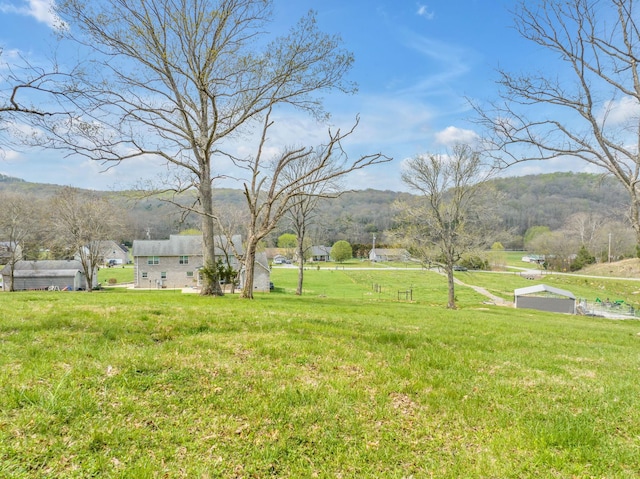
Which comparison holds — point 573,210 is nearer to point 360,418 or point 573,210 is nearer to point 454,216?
point 454,216

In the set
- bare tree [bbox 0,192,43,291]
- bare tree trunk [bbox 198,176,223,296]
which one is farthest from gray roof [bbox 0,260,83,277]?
bare tree trunk [bbox 198,176,223,296]

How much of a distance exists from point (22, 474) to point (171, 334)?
331 cm

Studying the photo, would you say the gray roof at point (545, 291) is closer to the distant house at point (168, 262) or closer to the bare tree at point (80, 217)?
the distant house at point (168, 262)

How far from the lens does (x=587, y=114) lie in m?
10.1

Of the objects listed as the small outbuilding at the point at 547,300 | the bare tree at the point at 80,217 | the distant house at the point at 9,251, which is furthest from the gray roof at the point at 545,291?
the distant house at the point at 9,251

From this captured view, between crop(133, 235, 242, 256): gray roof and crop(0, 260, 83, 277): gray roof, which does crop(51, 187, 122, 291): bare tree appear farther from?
crop(0, 260, 83, 277): gray roof

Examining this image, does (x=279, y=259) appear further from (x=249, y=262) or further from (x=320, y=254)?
(x=249, y=262)

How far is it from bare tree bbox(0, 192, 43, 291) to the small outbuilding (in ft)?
138

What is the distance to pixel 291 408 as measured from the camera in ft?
11.7

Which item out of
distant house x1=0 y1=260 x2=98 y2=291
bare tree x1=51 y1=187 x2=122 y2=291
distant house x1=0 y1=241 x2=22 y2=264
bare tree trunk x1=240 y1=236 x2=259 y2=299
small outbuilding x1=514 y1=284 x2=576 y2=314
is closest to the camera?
bare tree trunk x1=240 y1=236 x2=259 y2=299

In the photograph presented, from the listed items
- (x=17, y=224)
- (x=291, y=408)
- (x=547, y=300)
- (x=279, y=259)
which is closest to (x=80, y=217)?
(x=17, y=224)

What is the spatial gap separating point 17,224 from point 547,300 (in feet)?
145

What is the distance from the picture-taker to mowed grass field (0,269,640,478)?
2814 mm

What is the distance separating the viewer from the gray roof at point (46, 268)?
128ft
